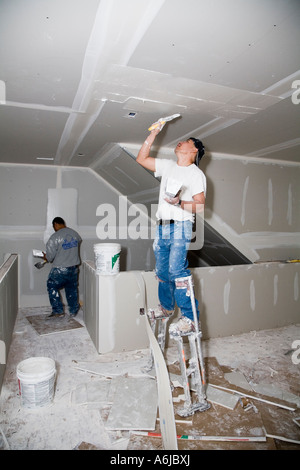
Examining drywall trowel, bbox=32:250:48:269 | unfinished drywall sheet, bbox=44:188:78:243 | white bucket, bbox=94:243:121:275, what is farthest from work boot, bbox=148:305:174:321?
unfinished drywall sheet, bbox=44:188:78:243

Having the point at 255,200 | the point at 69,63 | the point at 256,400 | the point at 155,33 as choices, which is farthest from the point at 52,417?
the point at 255,200

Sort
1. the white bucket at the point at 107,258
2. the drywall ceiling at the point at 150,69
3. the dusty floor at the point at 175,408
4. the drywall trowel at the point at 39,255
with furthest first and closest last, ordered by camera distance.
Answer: the drywall trowel at the point at 39,255 < the white bucket at the point at 107,258 < the dusty floor at the point at 175,408 < the drywall ceiling at the point at 150,69

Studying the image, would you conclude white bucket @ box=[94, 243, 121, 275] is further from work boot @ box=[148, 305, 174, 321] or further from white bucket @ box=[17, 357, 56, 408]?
white bucket @ box=[17, 357, 56, 408]

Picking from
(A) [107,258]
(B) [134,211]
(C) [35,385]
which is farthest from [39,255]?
(C) [35,385]

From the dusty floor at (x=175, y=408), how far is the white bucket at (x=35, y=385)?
6cm

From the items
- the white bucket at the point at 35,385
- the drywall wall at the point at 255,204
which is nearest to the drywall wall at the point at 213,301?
the drywall wall at the point at 255,204

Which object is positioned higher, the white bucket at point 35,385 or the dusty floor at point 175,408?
the white bucket at point 35,385

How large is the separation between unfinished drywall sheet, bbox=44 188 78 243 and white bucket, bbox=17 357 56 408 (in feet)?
9.10

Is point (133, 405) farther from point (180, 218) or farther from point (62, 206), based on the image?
point (62, 206)

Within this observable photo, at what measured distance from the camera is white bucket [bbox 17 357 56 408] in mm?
1931

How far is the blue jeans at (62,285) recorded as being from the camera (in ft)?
13.1

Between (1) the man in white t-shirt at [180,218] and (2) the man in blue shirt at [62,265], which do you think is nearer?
(1) the man in white t-shirt at [180,218]

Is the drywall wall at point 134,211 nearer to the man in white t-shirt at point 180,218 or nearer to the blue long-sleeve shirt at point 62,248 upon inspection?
the blue long-sleeve shirt at point 62,248

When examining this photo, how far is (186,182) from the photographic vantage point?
2.02m
